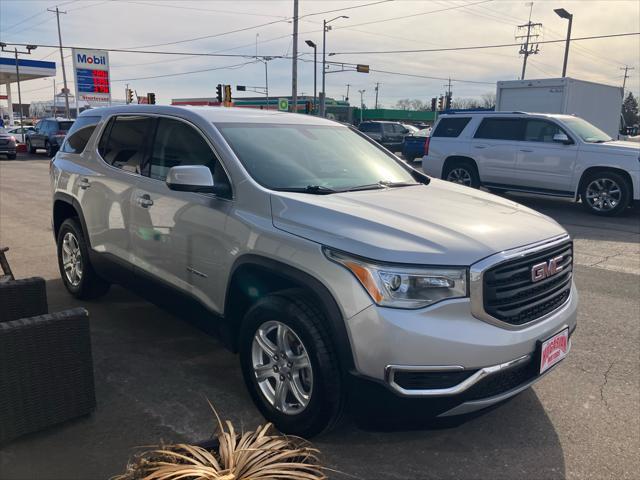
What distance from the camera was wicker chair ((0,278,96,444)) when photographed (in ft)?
9.81

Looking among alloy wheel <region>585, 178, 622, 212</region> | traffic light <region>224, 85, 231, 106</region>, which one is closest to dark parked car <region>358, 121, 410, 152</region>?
traffic light <region>224, 85, 231, 106</region>

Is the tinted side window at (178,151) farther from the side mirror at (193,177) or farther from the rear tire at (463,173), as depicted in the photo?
the rear tire at (463,173)

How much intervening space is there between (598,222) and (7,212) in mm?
11009

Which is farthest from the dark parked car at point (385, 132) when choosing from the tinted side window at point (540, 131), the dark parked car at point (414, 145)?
the tinted side window at point (540, 131)

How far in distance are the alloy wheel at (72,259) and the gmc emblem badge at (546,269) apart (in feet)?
13.2

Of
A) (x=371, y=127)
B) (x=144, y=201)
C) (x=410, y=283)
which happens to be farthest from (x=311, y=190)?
(x=371, y=127)

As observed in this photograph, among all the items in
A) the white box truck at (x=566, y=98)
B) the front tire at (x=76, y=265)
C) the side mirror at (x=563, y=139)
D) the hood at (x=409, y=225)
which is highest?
the white box truck at (x=566, y=98)

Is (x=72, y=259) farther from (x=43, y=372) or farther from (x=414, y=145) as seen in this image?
(x=414, y=145)

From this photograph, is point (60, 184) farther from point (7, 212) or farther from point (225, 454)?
point (7, 212)

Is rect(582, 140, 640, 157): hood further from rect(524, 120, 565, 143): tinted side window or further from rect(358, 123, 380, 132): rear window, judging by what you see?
rect(358, 123, 380, 132): rear window

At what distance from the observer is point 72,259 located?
5.47 m

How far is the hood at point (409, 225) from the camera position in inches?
107

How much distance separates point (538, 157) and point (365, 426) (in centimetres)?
991

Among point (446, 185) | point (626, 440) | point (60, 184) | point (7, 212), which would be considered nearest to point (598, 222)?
point (446, 185)
